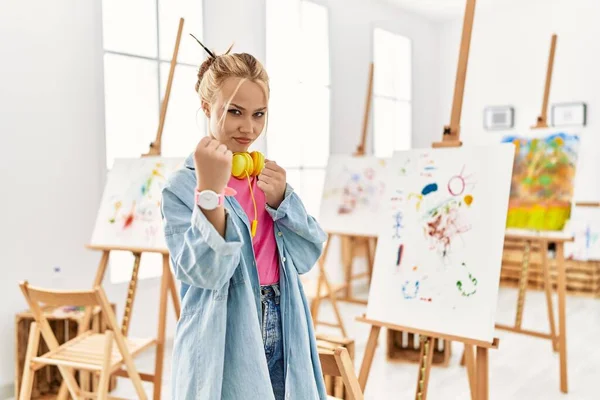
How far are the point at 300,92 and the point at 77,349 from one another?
9.30ft

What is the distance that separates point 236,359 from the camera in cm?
119

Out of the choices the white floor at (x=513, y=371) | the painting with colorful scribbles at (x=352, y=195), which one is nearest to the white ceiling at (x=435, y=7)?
the painting with colorful scribbles at (x=352, y=195)

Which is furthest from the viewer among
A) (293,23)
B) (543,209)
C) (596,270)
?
(596,270)

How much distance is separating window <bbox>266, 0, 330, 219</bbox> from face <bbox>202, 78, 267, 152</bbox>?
3.12 m

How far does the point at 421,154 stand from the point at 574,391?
1.62m

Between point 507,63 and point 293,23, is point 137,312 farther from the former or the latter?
point 507,63

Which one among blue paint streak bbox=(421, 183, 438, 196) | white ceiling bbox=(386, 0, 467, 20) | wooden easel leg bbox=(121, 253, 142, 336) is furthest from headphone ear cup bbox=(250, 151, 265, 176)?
white ceiling bbox=(386, 0, 467, 20)

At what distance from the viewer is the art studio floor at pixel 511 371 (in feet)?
9.77

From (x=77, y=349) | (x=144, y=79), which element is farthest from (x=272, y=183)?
(x=144, y=79)

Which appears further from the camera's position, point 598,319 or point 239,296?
point 598,319

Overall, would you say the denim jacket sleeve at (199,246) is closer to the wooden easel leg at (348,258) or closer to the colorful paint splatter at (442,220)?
the colorful paint splatter at (442,220)

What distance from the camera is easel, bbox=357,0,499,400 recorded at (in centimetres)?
192

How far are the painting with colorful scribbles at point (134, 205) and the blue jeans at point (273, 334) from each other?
1585 mm

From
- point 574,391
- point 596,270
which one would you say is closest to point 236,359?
point 574,391
